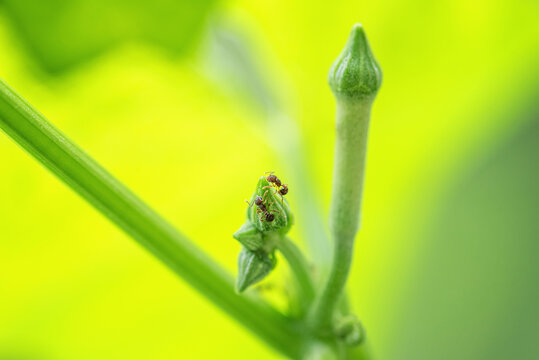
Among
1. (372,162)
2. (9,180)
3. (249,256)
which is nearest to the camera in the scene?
(249,256)

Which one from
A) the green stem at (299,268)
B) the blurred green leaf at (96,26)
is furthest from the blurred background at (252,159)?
the green stem at (299,268)

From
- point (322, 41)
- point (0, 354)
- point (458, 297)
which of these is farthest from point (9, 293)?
point (458, 297)

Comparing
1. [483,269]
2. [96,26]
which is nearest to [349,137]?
[96,26]

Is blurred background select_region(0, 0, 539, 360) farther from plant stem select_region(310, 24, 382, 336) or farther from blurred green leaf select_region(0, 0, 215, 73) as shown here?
plant stem select_region(310, 24, 382, 336)

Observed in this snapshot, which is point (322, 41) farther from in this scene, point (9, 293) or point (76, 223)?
point (9, 293)

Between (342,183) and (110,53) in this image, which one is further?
(110,53)

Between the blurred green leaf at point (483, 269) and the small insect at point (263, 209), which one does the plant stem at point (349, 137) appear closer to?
the small insect at point (263, 209)

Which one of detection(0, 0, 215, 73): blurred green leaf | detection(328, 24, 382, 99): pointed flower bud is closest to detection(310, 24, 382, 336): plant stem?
detection(328, 24, 382, 99): pointed flower bud

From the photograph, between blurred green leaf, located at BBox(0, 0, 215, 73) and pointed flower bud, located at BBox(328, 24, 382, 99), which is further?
blurred green leaf, located at BBox(0, 0, 215, 73)
